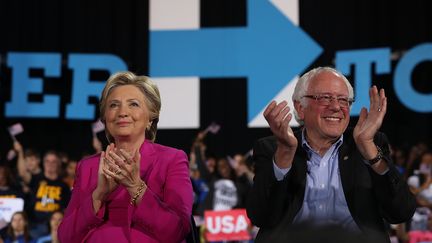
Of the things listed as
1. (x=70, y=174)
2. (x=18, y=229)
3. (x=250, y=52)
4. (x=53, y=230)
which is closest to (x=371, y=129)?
(x=18, y=229)

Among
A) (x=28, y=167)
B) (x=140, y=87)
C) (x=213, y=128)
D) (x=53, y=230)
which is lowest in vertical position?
(x=53, y=230)

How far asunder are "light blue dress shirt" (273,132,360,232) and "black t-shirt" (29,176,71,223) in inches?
198

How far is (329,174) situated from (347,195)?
88 mm

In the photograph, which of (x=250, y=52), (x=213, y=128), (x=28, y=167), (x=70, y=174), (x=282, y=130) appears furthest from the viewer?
(x=250, y=52)

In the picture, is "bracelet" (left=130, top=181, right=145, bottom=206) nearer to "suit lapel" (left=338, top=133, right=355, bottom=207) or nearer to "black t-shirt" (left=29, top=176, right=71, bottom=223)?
"suit lapel" (left=338, top=133, right=355, bottom=207)

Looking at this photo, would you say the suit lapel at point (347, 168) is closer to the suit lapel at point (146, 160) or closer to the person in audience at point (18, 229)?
the suit lapel at point (146, 160)

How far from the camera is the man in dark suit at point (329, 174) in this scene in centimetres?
212

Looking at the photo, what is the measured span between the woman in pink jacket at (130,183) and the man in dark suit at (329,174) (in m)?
0.23

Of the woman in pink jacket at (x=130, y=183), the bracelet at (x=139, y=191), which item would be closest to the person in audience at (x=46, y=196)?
the woman in pink jacket at (x=130, y=183)

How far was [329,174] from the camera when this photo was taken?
7.39 ft

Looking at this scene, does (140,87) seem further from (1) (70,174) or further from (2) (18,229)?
(1) (70,174)

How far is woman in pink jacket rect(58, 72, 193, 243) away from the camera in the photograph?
2119 millimetres

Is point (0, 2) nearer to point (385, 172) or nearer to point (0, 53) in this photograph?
point (0, 53)

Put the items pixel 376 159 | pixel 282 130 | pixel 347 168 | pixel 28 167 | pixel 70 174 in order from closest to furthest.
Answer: pixel 282 130 → pixel 376 159 → pixel 347 168 → pixel 70 174 → pixel 28 167
